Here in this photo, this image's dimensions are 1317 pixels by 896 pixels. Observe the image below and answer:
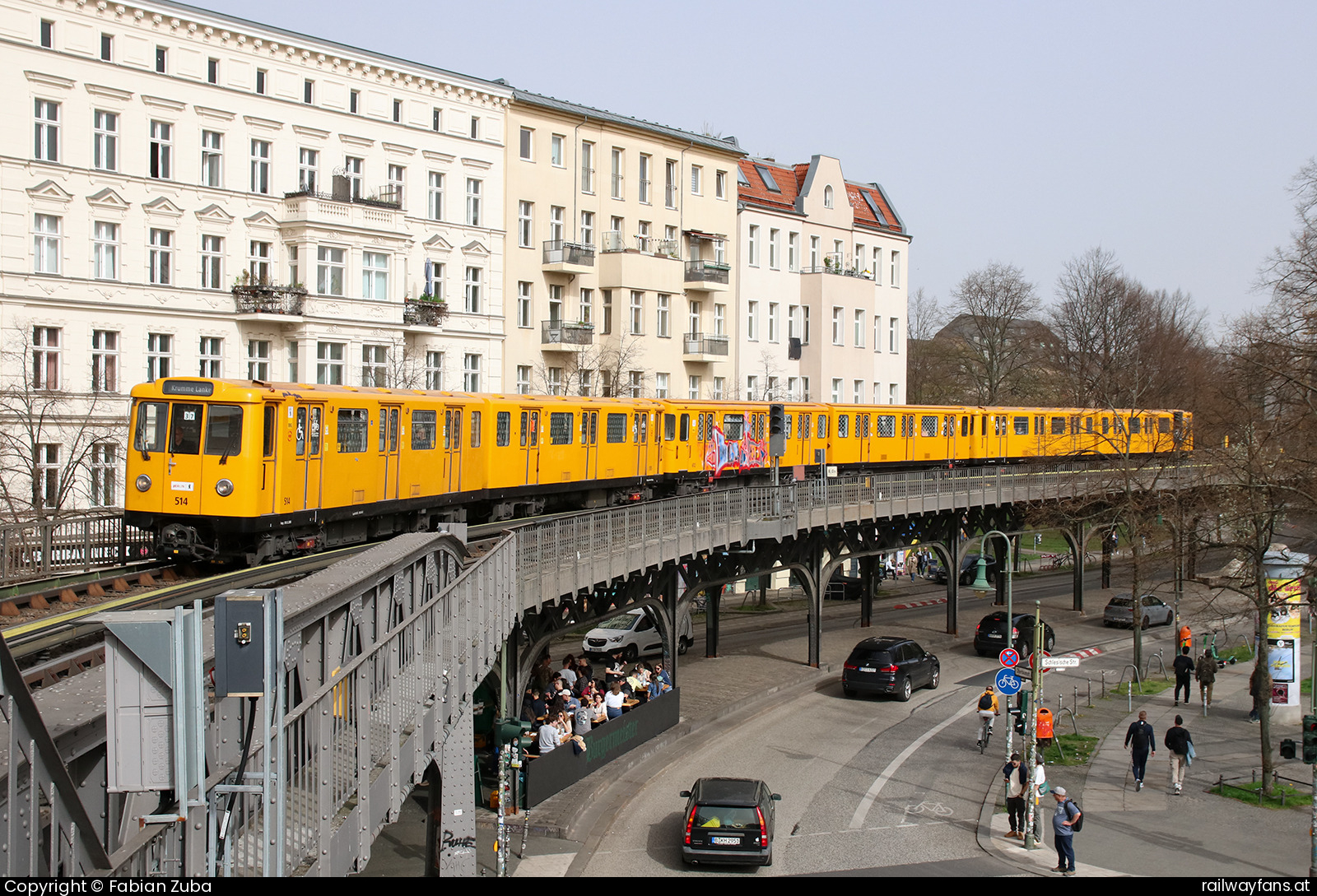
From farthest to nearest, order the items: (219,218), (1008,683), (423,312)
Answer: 1. (423,312)
2. (219,218)
3. (1008,683)

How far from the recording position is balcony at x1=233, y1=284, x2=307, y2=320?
120 ft

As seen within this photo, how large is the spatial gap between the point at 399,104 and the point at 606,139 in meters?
10.3

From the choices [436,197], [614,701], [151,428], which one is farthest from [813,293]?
[151,428]

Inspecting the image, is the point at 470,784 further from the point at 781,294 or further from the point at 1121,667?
the point at 781,294

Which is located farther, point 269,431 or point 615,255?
point 615,255

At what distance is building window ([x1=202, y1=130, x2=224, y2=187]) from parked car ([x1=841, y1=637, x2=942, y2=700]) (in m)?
23.6

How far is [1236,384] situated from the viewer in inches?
1201

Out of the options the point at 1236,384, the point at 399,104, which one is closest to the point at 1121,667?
the point at 1236,384

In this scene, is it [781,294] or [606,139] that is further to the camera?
[781,294]

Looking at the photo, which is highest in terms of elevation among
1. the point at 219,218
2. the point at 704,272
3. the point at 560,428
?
the point at 704,272

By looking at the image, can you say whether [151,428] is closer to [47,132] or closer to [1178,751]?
[47,132]

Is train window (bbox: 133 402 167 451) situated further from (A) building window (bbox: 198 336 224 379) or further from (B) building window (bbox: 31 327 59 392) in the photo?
(A) building window (bbox: 198 336 224 379)

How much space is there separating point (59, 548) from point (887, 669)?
2153cm

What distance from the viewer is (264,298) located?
36688mm
